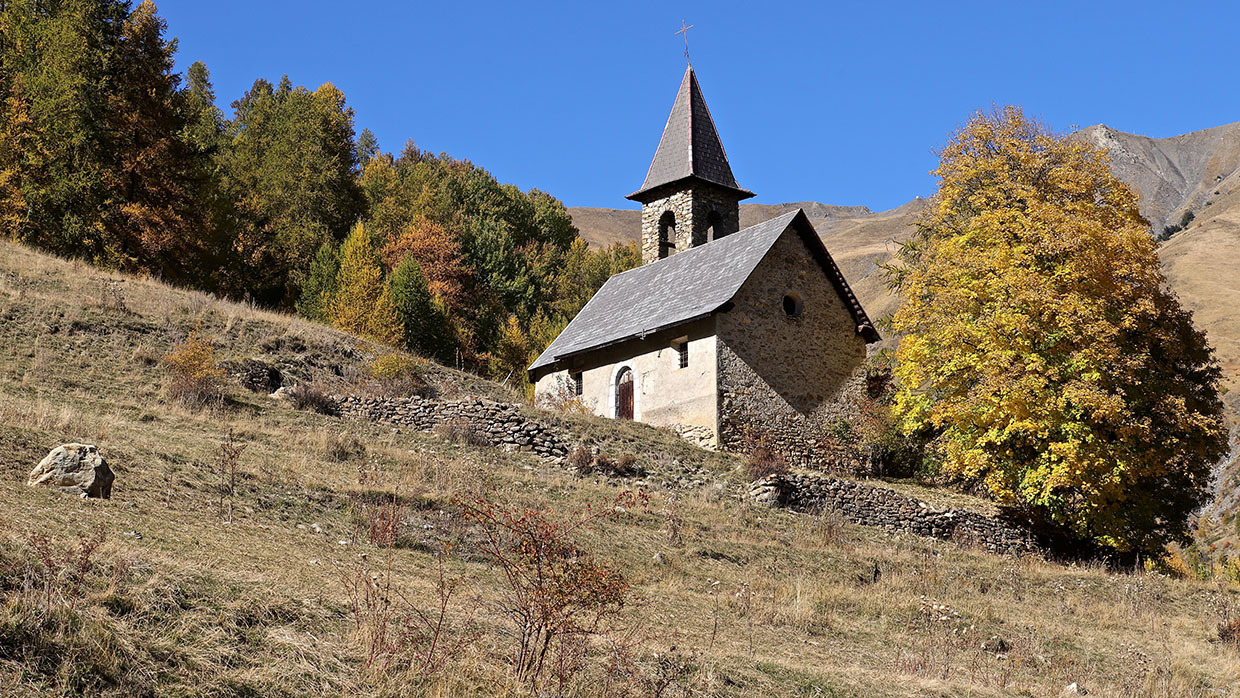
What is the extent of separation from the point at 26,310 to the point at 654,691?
22.1 m

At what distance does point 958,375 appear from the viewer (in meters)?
24.4

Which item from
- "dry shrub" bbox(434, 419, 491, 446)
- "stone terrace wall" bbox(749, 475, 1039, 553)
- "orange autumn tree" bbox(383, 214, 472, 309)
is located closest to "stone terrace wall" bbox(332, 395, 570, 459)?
"dry shrub" bbox(434, 419, 491, 446)

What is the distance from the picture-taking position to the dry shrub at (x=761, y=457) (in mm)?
24406

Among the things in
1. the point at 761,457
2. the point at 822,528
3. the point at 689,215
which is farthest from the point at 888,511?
the point at 689,215

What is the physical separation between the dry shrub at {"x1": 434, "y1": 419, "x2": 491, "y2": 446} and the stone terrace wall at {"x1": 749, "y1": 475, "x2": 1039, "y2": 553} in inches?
250

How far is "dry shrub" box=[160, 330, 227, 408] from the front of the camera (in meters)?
21.2

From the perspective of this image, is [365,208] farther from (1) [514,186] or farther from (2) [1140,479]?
(2) [1140,479]

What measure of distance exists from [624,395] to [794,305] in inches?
226

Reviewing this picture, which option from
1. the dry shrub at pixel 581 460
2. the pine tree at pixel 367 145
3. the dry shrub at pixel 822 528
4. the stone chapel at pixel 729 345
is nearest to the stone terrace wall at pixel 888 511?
the dry shrub at pixel 822 528

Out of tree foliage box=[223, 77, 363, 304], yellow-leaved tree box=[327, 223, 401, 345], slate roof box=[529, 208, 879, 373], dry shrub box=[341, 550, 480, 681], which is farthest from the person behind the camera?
tree foliage box=[223, 77, 363, 304]

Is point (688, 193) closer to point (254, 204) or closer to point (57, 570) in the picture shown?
point (254, 204)

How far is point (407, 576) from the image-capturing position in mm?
11641

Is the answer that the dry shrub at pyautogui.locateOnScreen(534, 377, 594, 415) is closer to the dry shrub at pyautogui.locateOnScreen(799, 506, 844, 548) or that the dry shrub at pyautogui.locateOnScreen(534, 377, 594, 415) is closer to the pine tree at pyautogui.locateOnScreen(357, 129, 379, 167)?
the dry shrub at pyautogui.locateOnScreen(799, 506, 844, 548)

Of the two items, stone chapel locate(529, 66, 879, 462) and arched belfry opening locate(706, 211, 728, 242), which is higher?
arched belfry opening locate(706, 211, 728, 242)
